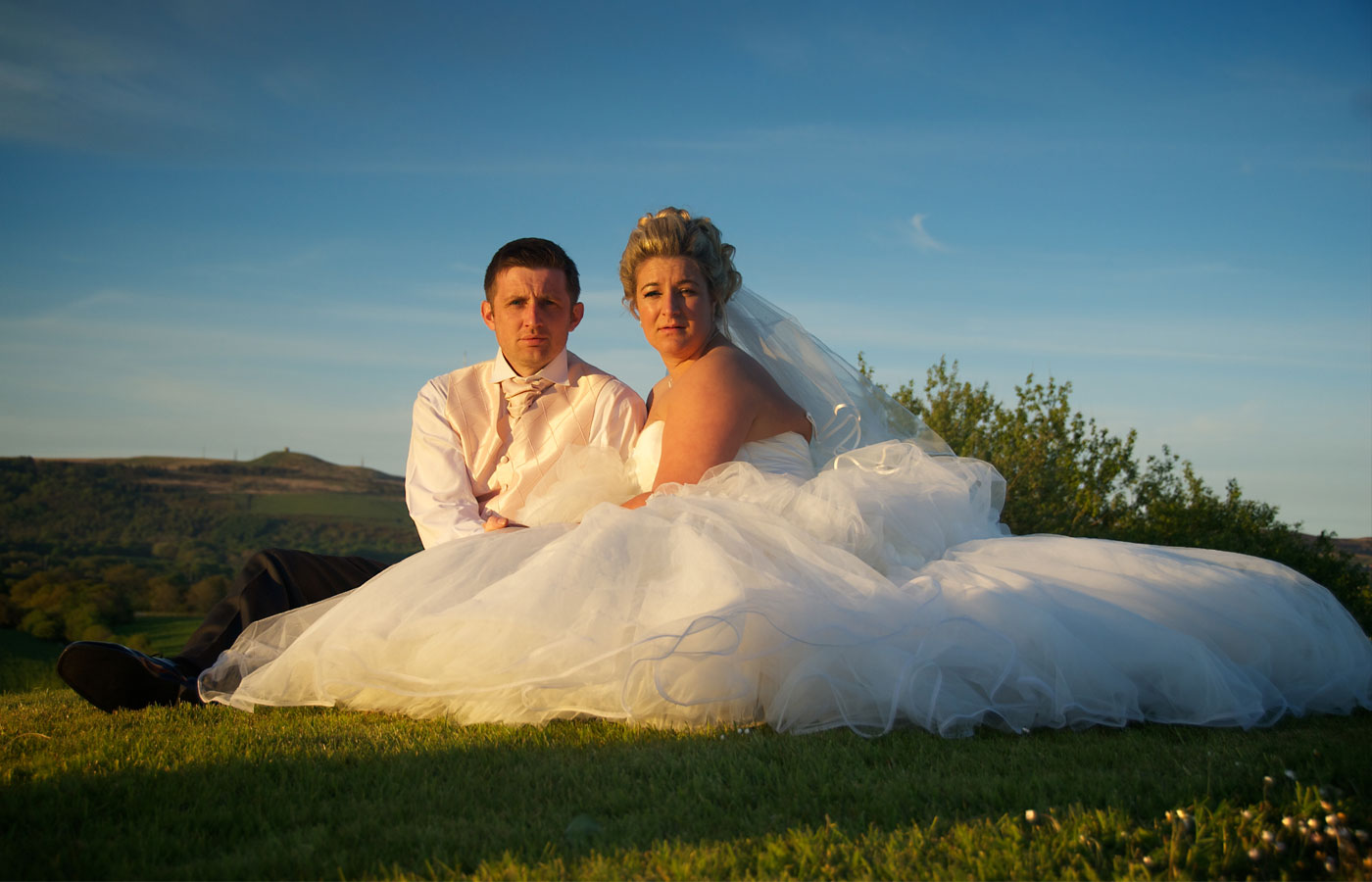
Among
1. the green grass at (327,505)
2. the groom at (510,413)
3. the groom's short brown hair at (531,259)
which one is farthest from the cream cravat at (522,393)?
the green grass at (327,505)

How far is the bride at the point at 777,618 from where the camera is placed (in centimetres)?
371

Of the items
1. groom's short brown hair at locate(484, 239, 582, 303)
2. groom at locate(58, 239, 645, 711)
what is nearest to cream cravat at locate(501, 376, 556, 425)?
groom at locate(58, 239, 645, 711)

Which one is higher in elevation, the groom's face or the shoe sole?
the groom's face

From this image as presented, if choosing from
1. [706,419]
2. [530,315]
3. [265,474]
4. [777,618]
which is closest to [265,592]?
[530,315]

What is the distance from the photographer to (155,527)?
44.5 metres

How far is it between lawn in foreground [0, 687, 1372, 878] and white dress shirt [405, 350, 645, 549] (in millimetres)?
2212

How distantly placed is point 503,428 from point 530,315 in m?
0.80

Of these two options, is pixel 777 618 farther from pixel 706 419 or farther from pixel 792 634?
pixel 706 419

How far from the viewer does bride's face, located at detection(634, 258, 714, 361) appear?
543cm

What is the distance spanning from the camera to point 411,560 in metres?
4.48

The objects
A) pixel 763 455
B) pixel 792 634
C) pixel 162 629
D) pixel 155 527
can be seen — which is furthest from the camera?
pixel 155 527

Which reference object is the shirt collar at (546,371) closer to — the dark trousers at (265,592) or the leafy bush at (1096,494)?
the dark trousers at (265,592)

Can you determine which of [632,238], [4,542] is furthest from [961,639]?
[4,542]

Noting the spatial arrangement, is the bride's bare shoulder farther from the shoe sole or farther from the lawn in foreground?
the shoe sole
